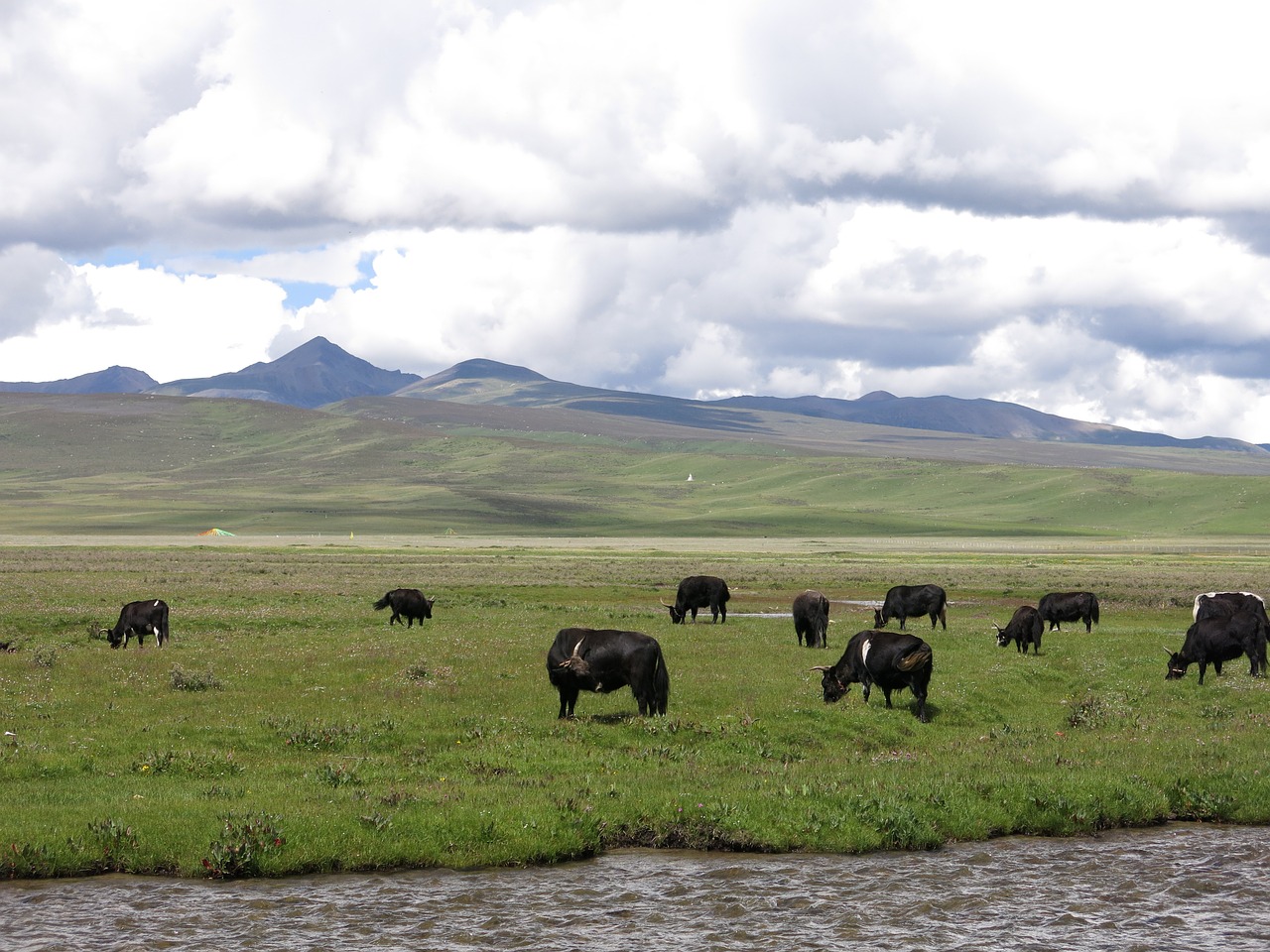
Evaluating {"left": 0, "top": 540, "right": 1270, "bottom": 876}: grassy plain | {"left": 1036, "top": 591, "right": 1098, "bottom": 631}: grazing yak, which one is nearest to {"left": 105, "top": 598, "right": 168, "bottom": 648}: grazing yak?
{"left": 0, "top": 540, "right": 1270, "bottom": 876}: grassy plain

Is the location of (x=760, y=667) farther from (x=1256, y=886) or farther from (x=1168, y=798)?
(x=1256, y=886)

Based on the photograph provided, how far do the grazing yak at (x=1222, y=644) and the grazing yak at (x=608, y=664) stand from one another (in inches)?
542

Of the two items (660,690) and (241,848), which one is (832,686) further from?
(241,848)

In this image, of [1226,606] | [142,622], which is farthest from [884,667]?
[142,622]

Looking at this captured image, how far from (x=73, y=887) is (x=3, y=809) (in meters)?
2.38

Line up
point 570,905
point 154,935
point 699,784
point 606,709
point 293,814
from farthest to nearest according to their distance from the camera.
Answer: point 606,709, point 699,784, point 293,814, point 570,905, point 154,935

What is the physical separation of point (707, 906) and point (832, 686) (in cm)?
1190

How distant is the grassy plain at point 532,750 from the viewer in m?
15.1

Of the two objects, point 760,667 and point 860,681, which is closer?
point 860,681

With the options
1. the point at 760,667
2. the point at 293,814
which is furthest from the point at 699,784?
the point at 760,667

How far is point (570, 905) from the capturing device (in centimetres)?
1348

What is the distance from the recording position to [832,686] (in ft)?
81.7

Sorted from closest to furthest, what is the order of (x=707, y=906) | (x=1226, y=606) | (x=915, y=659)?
1. (x=707, y=906)
2. (x=915, y=659)
3. (x=1226, y=606)

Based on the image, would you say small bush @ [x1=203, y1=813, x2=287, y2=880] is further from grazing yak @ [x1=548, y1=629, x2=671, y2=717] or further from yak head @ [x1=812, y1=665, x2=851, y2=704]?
yak head @ [x1=812, y1=665, x2=851, y2=704]
